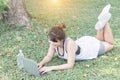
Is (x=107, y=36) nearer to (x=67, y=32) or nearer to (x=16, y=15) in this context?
(x=67, y=32)

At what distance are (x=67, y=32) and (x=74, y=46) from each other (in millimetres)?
1918

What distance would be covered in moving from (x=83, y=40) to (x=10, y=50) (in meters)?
1.24

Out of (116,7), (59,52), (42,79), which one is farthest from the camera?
(116,7)

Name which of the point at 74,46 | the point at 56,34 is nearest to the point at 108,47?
the point at 74,46

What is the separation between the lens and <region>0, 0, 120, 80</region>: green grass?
448 cm

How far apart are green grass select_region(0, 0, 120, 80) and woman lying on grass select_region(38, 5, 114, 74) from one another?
0.09m

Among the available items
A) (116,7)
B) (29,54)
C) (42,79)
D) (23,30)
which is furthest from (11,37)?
(116,7)

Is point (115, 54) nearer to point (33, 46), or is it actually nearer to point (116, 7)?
point (33, 46)

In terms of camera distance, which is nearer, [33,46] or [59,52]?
[59,52]

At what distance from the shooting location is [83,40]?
5168mm

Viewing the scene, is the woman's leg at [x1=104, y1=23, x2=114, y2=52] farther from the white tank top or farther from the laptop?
the laptop

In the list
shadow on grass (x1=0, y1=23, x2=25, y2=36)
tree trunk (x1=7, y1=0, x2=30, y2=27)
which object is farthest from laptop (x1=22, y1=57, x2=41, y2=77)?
tree trunk (x1=7, y1=0, x2=30, y2=27)

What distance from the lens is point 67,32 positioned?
652cm

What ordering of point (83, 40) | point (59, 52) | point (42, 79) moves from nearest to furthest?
point (42, 79) < point (59, 52) < point (83, 40)
